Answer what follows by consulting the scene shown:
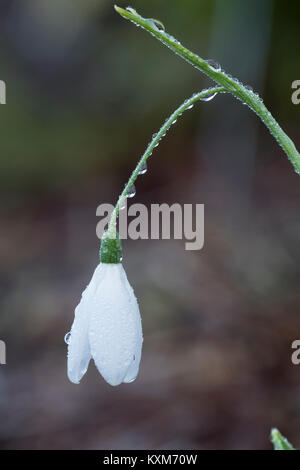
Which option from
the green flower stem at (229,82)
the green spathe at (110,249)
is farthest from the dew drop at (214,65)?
the green spathe at (110,249)

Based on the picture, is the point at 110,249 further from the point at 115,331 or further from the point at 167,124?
the point at 167,124

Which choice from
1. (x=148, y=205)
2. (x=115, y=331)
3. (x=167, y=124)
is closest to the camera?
(x=167, y=124)

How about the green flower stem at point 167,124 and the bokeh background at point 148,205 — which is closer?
the green flower stem at point 167,124

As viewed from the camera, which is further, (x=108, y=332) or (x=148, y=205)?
(x=148, y=205)

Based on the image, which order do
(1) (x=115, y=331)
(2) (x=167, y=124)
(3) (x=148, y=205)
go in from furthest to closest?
1. (3) (x=148, y=205)
2. (1) (x=115, y=331)
3. (2) (x=167, y=124)

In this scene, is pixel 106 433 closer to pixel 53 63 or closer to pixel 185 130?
pixel 185 130

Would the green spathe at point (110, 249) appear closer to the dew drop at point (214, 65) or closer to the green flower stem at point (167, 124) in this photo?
the green flower stem at point (167, 124)

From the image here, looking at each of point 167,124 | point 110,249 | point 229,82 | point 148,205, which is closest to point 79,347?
point 110,249

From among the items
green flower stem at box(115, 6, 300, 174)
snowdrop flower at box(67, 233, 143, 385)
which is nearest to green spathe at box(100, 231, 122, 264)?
snowdrop flower at box(67, 233, 143, 385)
